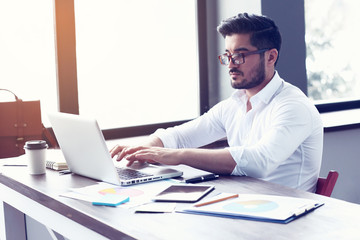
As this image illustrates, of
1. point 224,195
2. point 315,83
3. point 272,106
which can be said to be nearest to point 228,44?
point 272,106

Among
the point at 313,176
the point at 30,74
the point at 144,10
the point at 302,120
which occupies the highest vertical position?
the point at 144,10

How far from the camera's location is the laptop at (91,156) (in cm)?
177

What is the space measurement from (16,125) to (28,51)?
450mm

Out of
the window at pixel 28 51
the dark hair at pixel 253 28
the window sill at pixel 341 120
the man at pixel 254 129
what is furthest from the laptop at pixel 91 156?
the window sill at pixel 341 120

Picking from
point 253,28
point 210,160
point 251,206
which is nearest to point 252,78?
point 253,28

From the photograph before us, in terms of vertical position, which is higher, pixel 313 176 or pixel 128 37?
pixel 128 37

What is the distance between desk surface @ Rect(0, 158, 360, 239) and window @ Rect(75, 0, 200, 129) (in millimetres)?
1309

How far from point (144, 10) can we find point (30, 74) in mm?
727

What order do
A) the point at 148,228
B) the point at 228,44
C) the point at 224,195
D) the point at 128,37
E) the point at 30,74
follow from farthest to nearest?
1. the point at 128,37
2. the point at 30,74
3. the point at 228,44
4. the point at 224,195
5. the point at 148,228

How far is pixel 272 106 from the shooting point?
2.20 metres

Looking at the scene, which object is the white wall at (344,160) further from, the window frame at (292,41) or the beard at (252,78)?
the beard at (252,78)

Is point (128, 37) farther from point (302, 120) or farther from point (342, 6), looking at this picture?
point (342, 6)

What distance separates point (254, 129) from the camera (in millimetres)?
2250

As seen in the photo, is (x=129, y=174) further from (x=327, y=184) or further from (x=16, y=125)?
(x=16, y=125)
